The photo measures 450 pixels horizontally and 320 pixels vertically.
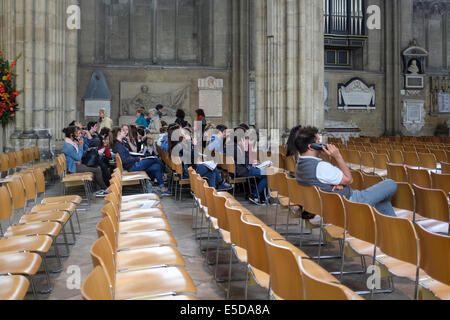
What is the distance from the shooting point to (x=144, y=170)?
373 inches

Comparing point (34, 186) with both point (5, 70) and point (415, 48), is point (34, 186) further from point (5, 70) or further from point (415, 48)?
point (415, 48)

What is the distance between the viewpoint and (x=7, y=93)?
10.9 m

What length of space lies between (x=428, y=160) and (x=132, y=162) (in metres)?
5.22

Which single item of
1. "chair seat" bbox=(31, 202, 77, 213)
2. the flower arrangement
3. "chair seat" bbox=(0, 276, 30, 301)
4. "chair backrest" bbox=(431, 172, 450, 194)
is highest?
the flower arrangement

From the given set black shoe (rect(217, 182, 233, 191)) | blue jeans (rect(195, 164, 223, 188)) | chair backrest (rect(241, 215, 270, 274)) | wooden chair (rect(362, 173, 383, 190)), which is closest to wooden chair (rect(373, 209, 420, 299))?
chair backrest (rect(241, 215, 270, 274))

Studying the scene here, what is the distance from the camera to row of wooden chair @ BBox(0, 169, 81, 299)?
10.7 ft

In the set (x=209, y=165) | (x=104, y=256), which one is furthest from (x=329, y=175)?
(x=209, y=165)

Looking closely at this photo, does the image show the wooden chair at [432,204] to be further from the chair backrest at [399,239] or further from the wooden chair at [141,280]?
the wooden chair at [141,280]

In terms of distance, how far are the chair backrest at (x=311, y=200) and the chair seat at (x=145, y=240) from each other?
1.39m

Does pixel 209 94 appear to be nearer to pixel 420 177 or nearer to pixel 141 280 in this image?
pixel 420 177

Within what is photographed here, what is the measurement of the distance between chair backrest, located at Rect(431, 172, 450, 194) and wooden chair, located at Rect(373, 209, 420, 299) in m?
2.46

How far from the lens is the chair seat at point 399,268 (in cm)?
315

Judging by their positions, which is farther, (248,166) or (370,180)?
(248,166)

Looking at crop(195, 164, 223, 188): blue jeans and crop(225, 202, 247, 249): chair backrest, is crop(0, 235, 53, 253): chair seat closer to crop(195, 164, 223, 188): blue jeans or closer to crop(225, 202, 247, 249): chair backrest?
crop(225, 202, 247, 249): chair backrest
